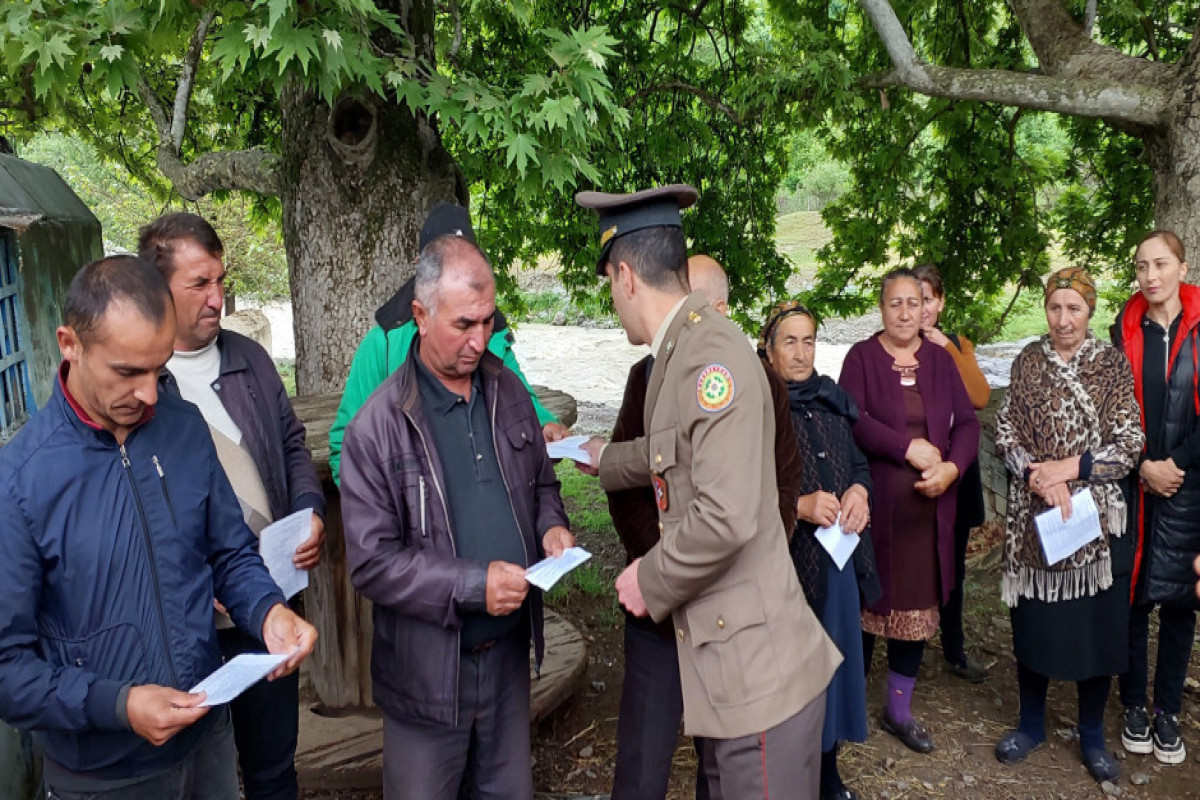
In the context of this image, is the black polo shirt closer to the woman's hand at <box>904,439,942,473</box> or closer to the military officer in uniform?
the military officer in uniform

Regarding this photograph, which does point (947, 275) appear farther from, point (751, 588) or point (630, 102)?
point (751, 588)

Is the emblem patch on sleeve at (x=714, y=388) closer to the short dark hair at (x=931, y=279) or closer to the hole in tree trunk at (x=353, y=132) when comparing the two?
the short dark hair at (x=931, y=279)

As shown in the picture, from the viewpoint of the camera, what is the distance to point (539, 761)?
395 centimetres

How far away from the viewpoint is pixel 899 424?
153 inches

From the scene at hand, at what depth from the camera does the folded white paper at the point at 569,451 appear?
2883mm

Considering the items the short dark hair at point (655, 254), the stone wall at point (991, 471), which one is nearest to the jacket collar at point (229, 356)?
the short dark hair at point (655, 254)

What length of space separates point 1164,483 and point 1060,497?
0.49 meters

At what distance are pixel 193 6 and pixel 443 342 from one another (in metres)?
1.64

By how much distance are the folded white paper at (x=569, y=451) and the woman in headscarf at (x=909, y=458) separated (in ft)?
4.65

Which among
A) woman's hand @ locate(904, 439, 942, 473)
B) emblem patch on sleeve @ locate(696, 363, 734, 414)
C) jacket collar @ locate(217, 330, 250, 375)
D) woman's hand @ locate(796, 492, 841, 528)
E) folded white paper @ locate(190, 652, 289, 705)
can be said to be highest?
jacket collar @ locate(217, 330, 250, 375)

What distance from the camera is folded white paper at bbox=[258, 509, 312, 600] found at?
8.70 ft

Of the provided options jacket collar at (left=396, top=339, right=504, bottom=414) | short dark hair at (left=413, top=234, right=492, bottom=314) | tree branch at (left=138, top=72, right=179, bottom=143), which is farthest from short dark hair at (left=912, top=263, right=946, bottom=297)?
tree branch at (left=138, top=72, right=179, bottom=143)

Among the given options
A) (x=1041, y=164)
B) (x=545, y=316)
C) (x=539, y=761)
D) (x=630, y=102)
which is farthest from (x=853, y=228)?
(x=545, y=316)

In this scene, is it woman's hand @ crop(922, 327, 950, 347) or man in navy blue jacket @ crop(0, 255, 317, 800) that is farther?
woman's hand @ crop(922, 327, 950, 347)
